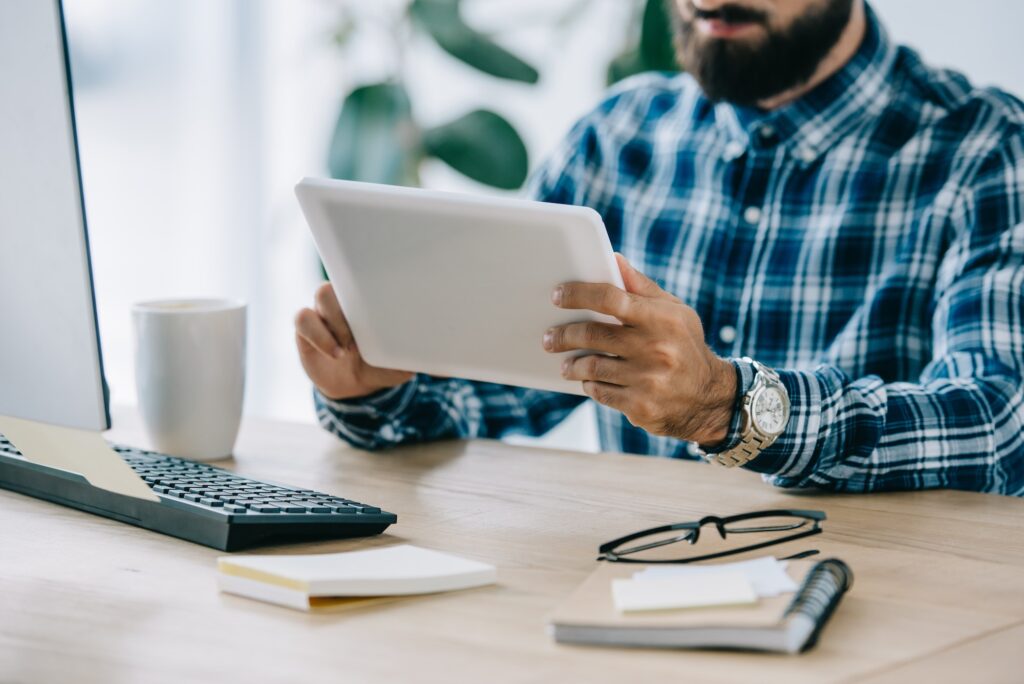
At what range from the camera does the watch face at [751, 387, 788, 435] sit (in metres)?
0.98

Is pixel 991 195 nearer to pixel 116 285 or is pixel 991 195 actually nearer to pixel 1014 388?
pixel 1014 388

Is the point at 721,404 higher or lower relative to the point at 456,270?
lower

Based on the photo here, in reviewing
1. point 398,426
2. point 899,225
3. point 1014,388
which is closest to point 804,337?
point 899,225

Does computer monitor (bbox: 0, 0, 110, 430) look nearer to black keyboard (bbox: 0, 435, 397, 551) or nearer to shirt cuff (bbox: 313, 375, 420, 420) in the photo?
black keyboard (bbox: 0, 435, 397, 551)

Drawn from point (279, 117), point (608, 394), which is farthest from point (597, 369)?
point (279, 117)

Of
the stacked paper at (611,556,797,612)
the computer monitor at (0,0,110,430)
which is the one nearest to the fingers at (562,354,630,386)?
the stacked paper at (611,556,797,612)

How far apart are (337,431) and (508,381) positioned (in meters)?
0.27

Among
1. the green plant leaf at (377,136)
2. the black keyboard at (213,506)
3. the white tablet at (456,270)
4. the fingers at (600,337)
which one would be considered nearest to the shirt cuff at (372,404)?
the white tablet at (456,270)

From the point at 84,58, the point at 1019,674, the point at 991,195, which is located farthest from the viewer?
the point at 84,58

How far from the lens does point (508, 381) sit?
1.04 meters

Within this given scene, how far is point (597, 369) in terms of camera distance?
94 centimetres

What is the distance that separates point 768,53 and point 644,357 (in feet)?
2.45

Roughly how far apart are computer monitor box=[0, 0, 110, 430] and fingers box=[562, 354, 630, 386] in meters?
0.37

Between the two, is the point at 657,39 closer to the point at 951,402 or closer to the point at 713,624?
the point at 951,402
